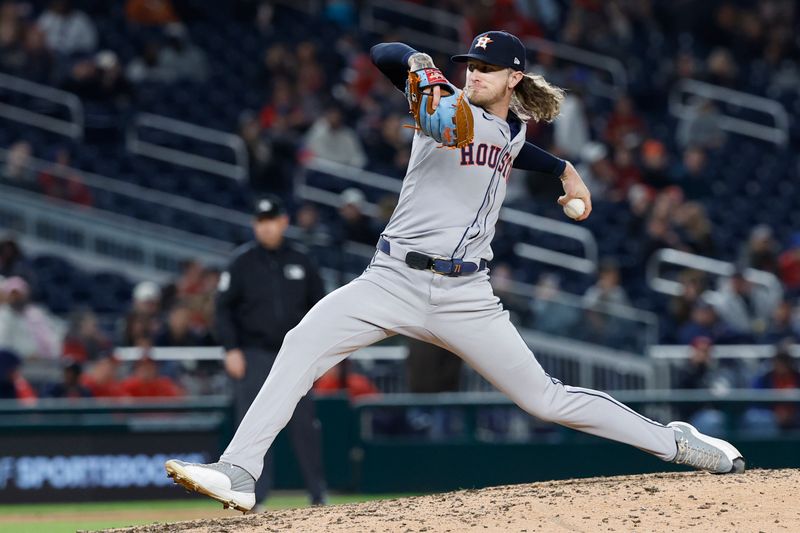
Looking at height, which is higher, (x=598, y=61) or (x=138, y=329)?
(x=598, y=61)

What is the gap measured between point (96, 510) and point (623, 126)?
907 centimetres

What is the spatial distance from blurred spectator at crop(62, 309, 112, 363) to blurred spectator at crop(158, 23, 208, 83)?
545 cm

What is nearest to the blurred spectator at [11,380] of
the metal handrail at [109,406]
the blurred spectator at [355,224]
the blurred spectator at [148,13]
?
the metal handrail at [109,406]

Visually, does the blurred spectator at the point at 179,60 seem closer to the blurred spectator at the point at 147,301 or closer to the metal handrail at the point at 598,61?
the metal handrail at the point at 598,61

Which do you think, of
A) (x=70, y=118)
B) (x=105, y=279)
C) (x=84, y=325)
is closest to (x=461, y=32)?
(x=70, y=118)

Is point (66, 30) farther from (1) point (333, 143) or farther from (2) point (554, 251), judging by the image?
(2) point (554, 251)

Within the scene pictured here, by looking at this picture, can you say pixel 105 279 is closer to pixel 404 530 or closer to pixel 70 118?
pixel 70 118

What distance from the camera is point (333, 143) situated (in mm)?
16062

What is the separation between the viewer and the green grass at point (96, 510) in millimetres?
9461

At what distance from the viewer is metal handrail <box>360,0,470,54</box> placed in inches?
751

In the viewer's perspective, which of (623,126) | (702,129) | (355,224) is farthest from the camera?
(702,129)

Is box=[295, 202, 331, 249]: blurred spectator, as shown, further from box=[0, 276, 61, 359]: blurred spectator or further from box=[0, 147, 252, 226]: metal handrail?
box=[0, 276, 61, 359]: blurred spectator

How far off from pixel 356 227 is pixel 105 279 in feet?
8.09

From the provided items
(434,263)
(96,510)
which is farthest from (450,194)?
(96,510)
